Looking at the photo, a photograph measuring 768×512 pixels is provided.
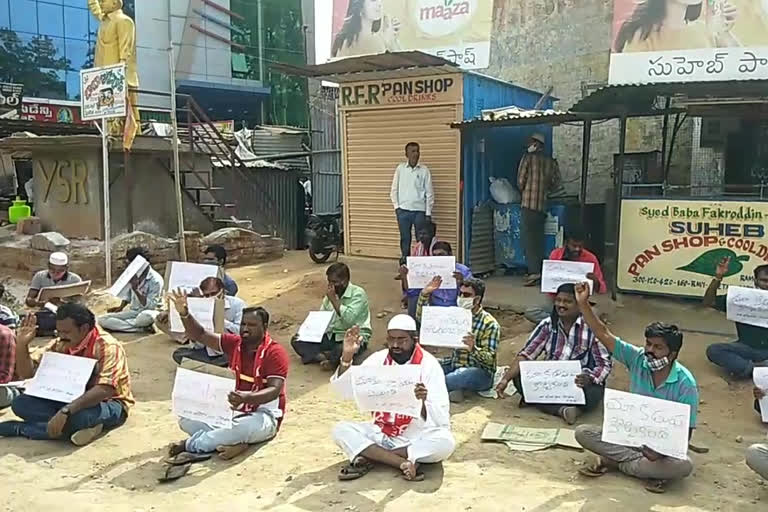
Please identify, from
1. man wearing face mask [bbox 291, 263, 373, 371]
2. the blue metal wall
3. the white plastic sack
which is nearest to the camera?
man wearing face mask [bbox 291, 263, 373, 371]

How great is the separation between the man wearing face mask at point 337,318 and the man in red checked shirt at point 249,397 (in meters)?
2.11

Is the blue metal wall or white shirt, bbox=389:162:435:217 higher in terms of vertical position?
the blue metal wall

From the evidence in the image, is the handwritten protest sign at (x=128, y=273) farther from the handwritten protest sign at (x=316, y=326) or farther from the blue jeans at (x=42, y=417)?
the blue jeans at (x=42, y=417)

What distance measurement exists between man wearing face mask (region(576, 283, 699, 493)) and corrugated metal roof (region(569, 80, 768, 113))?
4.26 meters

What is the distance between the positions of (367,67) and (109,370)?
22.9ft

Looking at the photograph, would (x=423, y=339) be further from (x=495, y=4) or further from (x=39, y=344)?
(x=495, y=4)

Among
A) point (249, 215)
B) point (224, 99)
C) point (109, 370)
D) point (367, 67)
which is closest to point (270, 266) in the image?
point (249, 215)

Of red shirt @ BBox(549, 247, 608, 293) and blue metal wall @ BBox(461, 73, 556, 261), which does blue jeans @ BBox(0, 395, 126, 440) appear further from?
blue metal wall @ BBox(461, 73, 556, 261)

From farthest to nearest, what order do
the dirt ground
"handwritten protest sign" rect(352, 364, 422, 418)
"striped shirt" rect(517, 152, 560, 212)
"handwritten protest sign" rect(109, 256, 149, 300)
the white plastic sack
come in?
1. the white plastic sack
2. "striped shirt" rect(517, 152, 560, 212)
3. "handwritten protest sign" rect(109, 256, 149, 300)
4. "handwritten protest sign" rect(352, 364, 422, 418)
5. the dirt ground

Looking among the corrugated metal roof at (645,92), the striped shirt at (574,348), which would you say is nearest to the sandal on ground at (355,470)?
the striped shirt at (574,348)

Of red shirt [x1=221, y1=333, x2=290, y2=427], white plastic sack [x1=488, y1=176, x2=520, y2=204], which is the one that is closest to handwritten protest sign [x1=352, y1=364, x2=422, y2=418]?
red shirt [x1=221, y1=333, x2=290, y2=427]

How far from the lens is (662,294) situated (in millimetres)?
8844

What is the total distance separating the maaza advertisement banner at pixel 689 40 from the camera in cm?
1209

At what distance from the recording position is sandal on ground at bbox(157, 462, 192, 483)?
5023 millimetres
